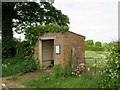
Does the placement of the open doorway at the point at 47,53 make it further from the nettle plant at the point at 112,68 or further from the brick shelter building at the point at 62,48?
the nettle plant at the point at 112,68

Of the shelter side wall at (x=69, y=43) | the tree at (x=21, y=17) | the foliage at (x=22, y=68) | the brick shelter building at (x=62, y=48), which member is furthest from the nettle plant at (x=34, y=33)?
the tree at (x=21, y=17)

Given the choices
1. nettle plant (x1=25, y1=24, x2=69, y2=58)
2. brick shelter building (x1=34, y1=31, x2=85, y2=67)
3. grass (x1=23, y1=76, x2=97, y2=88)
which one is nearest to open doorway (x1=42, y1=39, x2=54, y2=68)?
brick shelter building (x1=34, y1=31, x2=85, y2=67)

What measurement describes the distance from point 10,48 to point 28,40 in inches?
149

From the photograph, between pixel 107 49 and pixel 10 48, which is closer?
pixel 107 49

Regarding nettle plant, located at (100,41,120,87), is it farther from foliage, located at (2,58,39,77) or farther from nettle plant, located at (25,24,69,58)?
foliage, located at (2,58,39,77)

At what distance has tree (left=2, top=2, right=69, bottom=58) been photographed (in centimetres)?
1742

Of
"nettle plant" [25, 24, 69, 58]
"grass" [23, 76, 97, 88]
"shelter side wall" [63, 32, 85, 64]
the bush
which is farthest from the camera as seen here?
"nettle plant" [25, 24, 69, 58]

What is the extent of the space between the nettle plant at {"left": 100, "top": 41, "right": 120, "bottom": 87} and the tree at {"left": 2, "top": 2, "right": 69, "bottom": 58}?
35.5ft

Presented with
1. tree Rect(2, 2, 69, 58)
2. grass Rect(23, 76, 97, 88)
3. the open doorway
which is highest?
tree Rect(2, 2, 69, 58)

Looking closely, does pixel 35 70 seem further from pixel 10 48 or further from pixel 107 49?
pixel 107 49

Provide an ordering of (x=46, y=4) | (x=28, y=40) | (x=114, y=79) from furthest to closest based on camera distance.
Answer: (x=46, y=4), (x=28, y=40), (x=114, y=79)

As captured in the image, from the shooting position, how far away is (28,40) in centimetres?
1453

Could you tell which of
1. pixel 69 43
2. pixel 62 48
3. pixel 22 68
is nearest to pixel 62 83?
pixel 62 48

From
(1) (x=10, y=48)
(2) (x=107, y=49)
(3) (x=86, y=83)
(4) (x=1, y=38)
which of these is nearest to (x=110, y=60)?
(2) (x=107, y=49)
